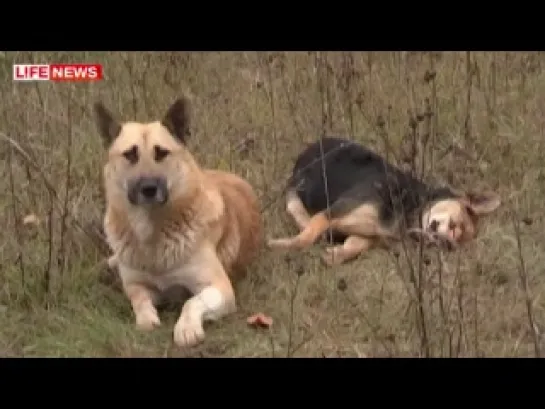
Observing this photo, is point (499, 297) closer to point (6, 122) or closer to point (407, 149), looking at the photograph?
point (407, 149)

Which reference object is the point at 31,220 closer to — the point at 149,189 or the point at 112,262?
the point at 112,262

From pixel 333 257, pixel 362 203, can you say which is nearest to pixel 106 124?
pixel 333 257

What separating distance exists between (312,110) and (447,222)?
2.18 m

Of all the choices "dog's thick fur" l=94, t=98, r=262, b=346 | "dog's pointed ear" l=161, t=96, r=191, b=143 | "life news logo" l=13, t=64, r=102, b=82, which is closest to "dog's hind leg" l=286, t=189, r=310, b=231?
"dog's thick fur" l=94, t=98, r=262, b=346

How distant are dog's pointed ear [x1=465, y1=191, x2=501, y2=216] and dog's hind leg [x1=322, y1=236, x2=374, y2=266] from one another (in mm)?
737

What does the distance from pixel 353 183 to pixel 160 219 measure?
1.98 metres

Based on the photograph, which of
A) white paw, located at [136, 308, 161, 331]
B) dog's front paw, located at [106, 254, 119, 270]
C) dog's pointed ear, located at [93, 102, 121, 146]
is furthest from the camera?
dog's front paw, located at [106, 254, 119, 270]

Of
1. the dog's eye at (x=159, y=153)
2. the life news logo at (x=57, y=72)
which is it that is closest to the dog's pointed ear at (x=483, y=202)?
the dog's eye at (x=159, y=153)

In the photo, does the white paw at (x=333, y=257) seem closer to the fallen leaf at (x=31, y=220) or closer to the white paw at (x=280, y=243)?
the white paw at (x=280, y=243)

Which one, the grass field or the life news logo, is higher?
the life news logo

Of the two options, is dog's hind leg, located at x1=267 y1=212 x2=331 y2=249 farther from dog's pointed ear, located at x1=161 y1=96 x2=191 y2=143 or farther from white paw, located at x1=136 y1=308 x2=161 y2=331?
white paw, located at x1=136 y1=308 x2=161 y2=331

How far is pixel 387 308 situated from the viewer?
18.2ft

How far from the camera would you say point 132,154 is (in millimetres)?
5621

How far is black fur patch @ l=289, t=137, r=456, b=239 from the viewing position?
6922mm
